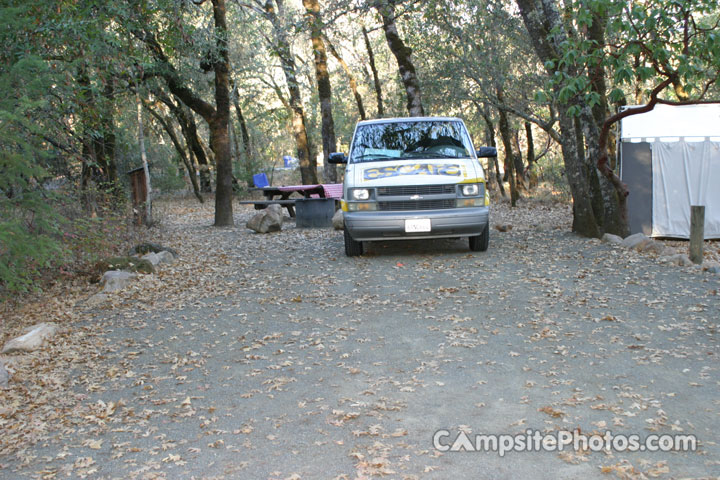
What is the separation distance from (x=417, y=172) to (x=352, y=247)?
5.26 feet

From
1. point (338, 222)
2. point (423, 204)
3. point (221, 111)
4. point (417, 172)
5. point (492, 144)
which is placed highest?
point (221, 111)

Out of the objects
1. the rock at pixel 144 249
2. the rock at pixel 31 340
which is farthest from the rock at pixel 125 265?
the rock at pixel 31 340

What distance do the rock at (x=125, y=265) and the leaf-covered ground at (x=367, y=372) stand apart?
233 mm

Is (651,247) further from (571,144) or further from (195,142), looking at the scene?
(195,142)

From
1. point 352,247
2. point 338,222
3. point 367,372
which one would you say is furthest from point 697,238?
point 338,222

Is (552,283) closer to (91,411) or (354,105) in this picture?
(91,411)

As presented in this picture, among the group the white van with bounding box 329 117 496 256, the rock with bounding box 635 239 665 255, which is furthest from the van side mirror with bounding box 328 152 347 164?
the rock with bounding box 635 239 665 255

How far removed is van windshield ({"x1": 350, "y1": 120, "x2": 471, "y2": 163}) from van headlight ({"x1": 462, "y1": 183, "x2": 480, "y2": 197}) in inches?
32.9

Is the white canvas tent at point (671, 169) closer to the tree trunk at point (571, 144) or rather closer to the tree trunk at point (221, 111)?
the tree trunk at point (571, 144)

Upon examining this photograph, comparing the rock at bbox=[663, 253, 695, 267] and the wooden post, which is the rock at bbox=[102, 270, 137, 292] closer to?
the rock at bbox=[663, 253, 695, 267]

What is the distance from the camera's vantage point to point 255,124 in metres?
40.6

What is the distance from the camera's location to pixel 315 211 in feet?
52.2

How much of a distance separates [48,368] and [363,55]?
1175 inches

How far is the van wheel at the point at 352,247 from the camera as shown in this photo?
33.4 feet
